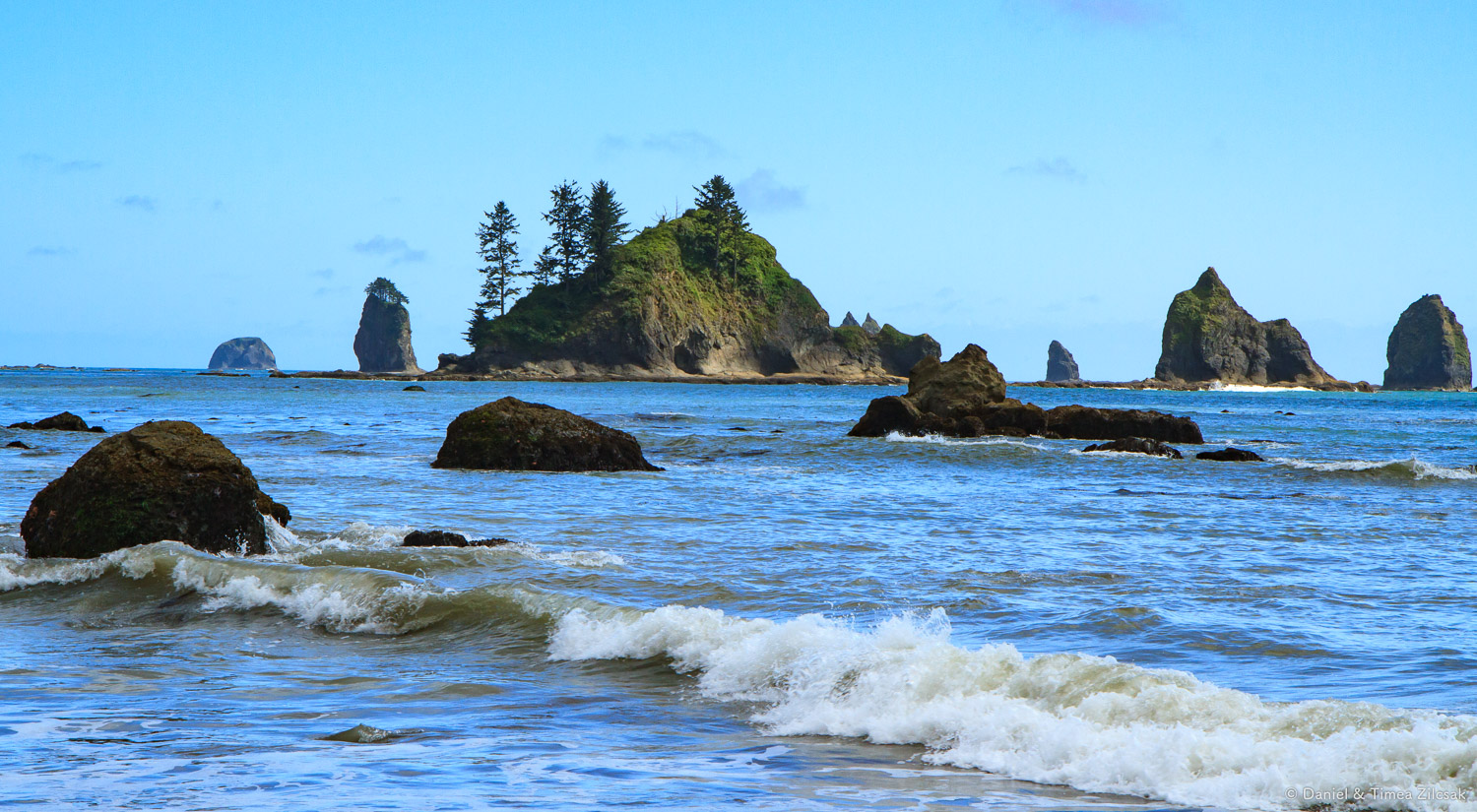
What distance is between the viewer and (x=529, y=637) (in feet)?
24.8

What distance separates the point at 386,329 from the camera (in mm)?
167625

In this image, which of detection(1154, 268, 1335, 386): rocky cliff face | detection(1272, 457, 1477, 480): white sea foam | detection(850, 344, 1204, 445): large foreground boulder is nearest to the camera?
detection(1272, 457, 1477, 480): white sea foam

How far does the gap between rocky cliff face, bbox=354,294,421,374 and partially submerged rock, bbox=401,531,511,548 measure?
529 feet

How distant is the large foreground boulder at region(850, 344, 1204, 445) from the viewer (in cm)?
3042

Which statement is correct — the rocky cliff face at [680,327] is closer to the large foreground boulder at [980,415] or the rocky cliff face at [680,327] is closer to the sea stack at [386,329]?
the sea stack at [386,329]

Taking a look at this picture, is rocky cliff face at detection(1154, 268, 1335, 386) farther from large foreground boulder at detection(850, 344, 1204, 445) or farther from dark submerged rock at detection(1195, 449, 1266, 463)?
dark submerged rock at detection(1195, 449, 1266, 463)

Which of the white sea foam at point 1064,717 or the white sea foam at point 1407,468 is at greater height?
the white sea foam at point 1407,468

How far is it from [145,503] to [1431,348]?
570 feet

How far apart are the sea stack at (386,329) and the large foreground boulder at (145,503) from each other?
16150cm

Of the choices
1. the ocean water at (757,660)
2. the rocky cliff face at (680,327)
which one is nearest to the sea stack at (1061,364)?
the rocky cliff face at (680,327)

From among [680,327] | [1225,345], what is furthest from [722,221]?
[1225,345]

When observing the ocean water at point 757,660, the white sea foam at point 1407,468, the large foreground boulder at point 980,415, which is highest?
the large foreground boulder at point 980,415

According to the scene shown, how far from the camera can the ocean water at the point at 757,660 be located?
4.57 m

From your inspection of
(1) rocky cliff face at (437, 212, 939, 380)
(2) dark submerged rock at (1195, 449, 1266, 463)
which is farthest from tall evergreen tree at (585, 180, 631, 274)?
(2) dark submerged rock at (1195, 449, 1266, 463)
